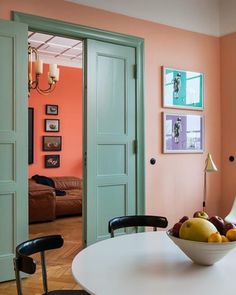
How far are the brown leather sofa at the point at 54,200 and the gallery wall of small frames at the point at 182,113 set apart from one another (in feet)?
7.50

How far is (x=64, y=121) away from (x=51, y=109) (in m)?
0.36

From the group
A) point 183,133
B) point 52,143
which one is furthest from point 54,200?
point 183,133

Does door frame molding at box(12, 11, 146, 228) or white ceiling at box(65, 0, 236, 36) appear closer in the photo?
door frame molding at box(12, 11, 146, 228)

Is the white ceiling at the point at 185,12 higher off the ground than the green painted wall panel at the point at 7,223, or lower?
higher

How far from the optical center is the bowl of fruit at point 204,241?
54.3 inches

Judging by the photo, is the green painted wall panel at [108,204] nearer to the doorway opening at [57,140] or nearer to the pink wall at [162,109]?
the pink wall at [162,109]

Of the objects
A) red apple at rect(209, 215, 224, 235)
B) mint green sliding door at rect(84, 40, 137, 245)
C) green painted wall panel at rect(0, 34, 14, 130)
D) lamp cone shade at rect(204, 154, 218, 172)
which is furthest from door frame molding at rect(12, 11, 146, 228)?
red apple at rect(209, 215, 224, 235)

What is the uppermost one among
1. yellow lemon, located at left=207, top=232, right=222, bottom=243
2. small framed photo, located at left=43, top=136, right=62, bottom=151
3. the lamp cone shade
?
small framed photo, located at left=43, top=136, right=62, bottom=151

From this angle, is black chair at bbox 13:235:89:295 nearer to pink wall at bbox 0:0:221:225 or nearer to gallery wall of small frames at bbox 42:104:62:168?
pink wall at bbox 0:0:221:225

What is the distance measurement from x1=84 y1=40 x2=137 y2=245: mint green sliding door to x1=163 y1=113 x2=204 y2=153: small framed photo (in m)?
0.47

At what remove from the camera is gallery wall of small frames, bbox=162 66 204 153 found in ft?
13.5

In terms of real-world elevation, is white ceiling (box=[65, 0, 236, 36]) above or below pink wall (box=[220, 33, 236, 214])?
above

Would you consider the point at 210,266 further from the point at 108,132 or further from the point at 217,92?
the point at 217,92

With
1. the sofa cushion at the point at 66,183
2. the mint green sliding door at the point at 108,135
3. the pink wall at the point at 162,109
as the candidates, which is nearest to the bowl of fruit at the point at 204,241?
the mint green sliding door at the point at 108,135
